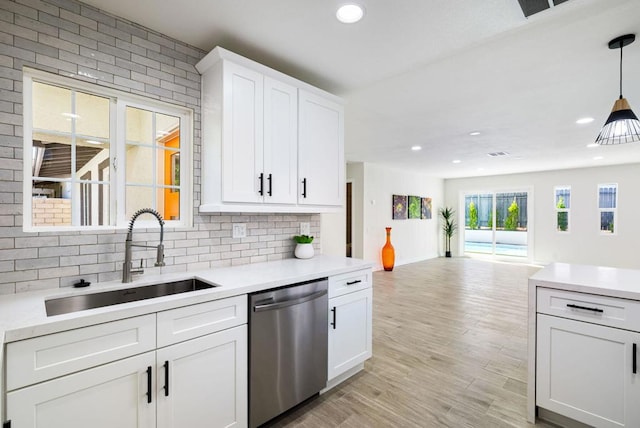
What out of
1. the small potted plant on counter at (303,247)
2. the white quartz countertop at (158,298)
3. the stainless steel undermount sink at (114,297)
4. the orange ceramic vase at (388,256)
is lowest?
the orange ceramic vase at (388,256)

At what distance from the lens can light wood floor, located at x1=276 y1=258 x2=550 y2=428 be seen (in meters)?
1.98

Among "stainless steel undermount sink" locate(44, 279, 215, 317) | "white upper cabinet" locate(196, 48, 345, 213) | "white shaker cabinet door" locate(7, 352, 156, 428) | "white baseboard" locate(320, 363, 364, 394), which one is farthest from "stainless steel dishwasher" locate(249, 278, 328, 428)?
"white upper cabinet" locate(196, 48, 345, 213)

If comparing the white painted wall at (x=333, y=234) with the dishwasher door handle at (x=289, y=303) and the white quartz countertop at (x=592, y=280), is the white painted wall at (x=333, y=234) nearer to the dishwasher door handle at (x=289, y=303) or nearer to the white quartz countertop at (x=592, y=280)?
the dishwasher door handle at (x=289, y=303)

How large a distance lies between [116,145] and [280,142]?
108cm

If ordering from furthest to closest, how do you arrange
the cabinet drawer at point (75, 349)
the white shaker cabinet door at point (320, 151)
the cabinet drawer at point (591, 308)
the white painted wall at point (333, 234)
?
the white painted wall at point (333, 234) → the white shaker cabinet door at point (320, 151) → the cabinet drawer at point (591, 308) → the cabinet drawer at point (75, 349)

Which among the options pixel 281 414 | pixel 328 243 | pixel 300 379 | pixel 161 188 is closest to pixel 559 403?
pixel 300 379

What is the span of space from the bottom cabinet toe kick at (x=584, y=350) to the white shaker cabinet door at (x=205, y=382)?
1.82 m

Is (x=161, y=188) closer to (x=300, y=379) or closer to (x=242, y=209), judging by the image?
(x=242, y=209)

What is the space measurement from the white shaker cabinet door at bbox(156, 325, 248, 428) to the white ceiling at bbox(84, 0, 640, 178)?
1899 millimetres

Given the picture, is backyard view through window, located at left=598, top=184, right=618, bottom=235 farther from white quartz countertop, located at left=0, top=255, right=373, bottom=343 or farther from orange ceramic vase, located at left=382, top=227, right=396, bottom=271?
white quartz countertop, located at left=0, top=255, right=373, bottom=343

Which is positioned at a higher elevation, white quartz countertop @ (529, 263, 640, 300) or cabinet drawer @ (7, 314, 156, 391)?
white quartz countertop @ (529, 263, 640, 300)

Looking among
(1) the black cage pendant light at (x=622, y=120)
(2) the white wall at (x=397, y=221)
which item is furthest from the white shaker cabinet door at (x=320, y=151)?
(2) the white wall at (x=397, y=221)

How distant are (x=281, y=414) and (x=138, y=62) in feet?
8.22

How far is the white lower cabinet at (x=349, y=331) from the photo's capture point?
217cm
